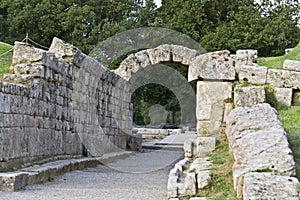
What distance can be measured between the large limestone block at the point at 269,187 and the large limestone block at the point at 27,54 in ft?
22.0

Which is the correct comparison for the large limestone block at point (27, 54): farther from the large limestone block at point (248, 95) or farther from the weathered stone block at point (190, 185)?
the weathered stone block at point (190, 185)

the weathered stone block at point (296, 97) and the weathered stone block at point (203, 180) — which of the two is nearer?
the weathered stone block at point (203, 180)

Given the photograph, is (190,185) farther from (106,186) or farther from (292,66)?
(292,66)

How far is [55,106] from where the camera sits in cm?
1189

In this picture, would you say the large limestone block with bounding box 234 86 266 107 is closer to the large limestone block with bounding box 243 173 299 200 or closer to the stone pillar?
the stone pillar

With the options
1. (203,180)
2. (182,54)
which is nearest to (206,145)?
(203,180)

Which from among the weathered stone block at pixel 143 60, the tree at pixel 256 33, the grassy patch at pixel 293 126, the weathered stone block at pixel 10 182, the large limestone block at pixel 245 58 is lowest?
the weathered stone block at pixel 10 182

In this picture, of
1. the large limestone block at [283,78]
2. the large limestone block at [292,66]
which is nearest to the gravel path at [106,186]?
the large limestone block at [283,78]

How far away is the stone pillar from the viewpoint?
37.7 ft

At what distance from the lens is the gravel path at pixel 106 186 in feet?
26.3

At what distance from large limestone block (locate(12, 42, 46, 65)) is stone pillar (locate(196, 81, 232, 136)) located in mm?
3599

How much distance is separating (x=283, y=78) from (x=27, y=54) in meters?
5.35

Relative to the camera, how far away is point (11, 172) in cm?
879

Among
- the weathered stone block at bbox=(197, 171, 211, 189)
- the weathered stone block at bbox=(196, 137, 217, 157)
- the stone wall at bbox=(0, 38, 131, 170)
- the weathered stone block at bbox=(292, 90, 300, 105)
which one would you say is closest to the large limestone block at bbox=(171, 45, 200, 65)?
the stone wall at bbox=(0, 38, 131, 170)
